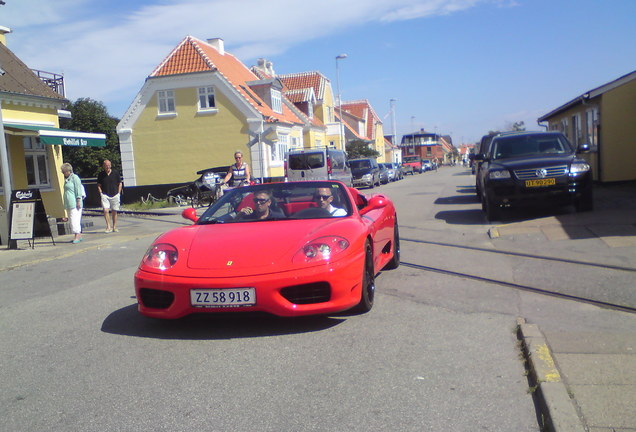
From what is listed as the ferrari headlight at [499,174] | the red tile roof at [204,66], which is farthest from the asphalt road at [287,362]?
the red tile roof at [204,66]

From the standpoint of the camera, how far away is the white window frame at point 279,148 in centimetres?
3712

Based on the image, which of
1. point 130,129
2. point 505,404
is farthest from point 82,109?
point 505,404

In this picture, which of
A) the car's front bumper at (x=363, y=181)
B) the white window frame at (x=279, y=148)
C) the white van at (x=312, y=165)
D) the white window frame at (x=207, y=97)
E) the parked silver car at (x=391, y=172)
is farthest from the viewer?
the parked silver car at (x=391, y=172)

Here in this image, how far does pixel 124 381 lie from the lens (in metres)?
4.21

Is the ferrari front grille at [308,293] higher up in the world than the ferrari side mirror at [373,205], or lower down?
lower down

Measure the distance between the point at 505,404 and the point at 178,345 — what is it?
8.42 ft

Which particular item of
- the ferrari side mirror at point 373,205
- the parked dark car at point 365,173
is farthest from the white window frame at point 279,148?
the ferrari side mirror at point 373,205

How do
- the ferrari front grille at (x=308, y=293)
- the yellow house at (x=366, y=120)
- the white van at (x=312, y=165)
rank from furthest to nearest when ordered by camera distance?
the yellow house at (x=366, y=120)
the white van at (x=312, y=165)
the ferrari front grille at (x=308, y=293)

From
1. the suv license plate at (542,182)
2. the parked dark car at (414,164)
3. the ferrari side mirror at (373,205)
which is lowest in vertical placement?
the parked dark car at (414,164)

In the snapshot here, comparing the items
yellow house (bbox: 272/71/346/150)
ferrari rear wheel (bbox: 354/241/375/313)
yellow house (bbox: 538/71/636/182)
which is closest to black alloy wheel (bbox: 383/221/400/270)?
ferrari rear wheel (bbox: 354/241/375/313)

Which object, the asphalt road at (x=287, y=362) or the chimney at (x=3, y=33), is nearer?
the asphalt road at (x=287, y=362)

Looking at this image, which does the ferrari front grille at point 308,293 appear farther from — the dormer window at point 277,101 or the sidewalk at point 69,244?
the dormer window at point 277,101

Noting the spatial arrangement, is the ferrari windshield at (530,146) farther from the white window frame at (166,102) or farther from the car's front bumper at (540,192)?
the white window frame at (166,102)

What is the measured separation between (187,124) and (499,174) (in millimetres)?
25635
